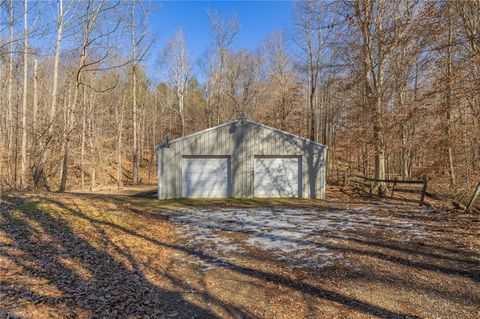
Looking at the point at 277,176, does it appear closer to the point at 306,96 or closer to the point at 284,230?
the point at 284,230

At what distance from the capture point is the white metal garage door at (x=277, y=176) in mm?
14953

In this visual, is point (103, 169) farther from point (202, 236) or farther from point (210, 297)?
point (210, 297)

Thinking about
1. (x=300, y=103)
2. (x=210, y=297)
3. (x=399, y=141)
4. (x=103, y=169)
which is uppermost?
(x=300, y=103)

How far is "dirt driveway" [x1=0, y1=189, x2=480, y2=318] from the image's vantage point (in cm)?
390

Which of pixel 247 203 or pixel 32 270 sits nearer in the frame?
pixel 32 270

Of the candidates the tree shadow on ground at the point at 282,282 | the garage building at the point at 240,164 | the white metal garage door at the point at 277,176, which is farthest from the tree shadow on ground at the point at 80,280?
the white metal garage door at the point at 277,176

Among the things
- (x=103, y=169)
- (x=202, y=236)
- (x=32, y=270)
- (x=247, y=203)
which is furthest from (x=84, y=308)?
(x=103, y=169)

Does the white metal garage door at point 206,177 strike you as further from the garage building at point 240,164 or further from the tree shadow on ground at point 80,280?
the tree shadow on ground at point 80,280

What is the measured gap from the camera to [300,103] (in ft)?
Result: 89.7

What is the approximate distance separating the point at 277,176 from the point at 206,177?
10.9 feet

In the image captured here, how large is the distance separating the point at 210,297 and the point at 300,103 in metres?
24.6

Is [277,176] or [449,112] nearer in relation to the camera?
[449,112]

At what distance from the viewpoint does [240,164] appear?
14711mm

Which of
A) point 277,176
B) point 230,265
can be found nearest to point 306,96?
point 277,176
